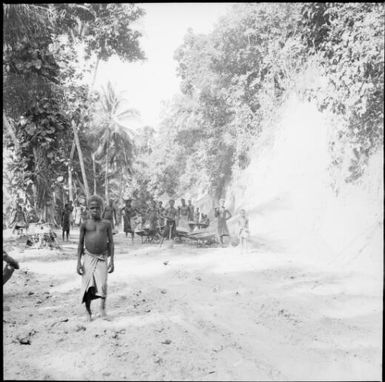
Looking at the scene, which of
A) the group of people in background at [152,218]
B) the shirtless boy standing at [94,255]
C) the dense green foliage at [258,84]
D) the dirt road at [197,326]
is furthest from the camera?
the group of people in background at [152,218]

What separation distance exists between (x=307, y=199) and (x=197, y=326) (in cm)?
699

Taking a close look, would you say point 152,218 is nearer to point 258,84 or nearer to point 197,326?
point 258,84

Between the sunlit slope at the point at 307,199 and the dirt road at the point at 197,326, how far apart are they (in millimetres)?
1248

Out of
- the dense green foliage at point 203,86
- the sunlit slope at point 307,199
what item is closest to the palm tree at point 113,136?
the dense green foliage at point 203,86

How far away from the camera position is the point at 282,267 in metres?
8.57

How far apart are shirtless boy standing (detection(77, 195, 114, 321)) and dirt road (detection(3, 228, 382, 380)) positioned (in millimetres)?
349

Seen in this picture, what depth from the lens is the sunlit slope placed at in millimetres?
8359

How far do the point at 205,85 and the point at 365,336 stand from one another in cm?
877

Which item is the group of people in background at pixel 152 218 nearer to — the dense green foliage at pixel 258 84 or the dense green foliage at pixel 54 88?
the dense green foliage at pixel 54 88

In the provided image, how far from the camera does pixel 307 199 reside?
10.8 meters

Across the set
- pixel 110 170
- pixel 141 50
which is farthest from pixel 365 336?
pixel 110 170

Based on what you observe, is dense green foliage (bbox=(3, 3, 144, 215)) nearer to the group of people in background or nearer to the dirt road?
the group of people in background

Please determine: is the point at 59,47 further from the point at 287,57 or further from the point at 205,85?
the point at 287,57

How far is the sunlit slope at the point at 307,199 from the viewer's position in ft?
27.4
